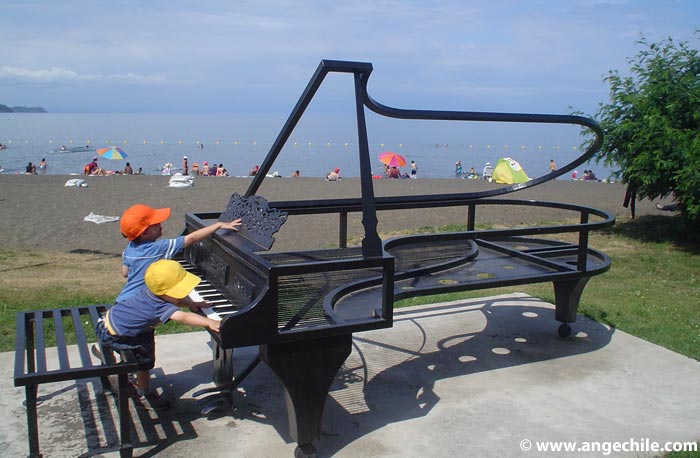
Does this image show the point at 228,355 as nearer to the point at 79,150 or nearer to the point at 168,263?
the point at 168,263

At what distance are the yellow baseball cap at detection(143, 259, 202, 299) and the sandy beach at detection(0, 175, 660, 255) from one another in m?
9.23

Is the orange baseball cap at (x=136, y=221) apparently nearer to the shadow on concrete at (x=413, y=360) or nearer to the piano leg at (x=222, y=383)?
the piano leg at (x=222, y=383)

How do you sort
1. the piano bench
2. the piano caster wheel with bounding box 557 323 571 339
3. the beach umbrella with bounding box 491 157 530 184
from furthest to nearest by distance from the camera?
1. the beach umbrella with bounding box 491 157 530 184
2. the piano caster wheel with bounding box 557 323 571 339
3. the piano bench

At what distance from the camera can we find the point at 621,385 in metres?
5.11

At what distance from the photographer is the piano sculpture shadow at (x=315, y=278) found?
370cm

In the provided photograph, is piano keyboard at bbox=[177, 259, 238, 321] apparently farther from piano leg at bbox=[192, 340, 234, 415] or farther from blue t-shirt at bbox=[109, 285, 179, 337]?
piano leg at bbox=[192, 340, 234, 415]

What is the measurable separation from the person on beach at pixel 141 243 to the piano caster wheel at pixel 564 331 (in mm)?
3619

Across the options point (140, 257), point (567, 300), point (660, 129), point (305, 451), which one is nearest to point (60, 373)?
point (140, 257)

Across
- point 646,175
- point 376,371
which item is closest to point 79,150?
point 646,175

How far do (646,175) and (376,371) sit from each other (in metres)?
9.21

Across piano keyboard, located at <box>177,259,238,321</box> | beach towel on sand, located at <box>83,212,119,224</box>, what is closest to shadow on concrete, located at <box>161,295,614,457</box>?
piano keyboard, located at <box>177,259,238,321</box>

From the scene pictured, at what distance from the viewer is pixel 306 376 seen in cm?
383

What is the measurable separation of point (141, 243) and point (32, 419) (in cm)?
124

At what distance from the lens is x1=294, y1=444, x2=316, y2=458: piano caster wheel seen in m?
3.80
